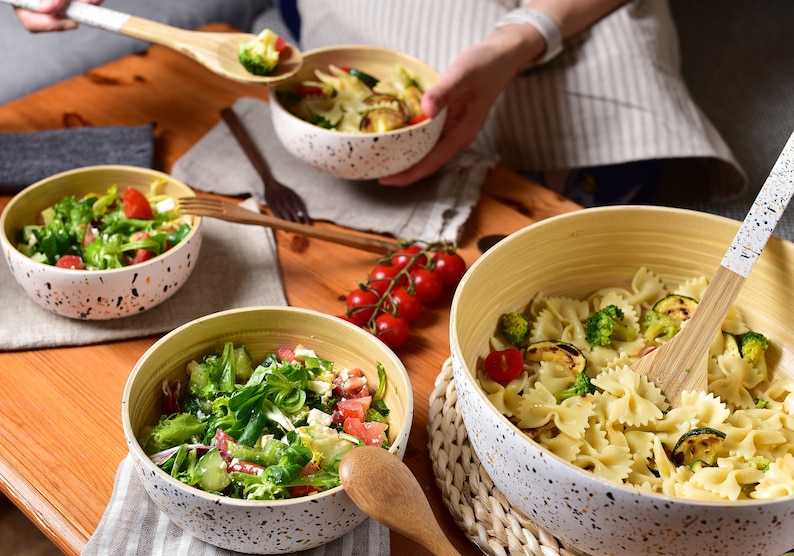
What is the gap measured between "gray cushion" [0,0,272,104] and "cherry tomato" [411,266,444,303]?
2021mm

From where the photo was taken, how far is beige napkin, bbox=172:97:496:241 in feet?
6.16

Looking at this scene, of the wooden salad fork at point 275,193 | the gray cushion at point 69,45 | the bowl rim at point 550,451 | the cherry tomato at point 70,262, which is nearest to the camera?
the bowl rim at point 550,451

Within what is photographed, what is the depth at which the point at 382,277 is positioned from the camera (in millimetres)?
1640

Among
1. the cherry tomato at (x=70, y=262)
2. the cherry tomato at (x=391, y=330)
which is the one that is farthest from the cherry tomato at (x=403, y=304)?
the cherry tomato at (x=70, y=262)

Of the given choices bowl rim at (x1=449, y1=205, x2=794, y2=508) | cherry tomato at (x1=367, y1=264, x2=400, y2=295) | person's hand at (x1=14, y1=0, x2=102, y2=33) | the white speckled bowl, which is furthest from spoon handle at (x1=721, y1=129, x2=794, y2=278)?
person's hand at (x1=14, y1=0, x2=102, y2=33)

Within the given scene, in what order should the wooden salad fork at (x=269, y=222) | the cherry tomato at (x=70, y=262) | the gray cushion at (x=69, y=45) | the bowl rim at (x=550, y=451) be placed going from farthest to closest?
the gray cushion at (x=69, y=45) < the wooden salad fork at (x=269, y=222) < the cherry tomato at (x=70, y=262) < the bowl rim at (x=550, y=451)

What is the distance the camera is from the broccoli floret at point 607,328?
1.36 metres

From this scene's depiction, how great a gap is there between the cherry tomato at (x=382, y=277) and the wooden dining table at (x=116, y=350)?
62 mm

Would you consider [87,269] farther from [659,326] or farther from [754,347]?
[754,347]

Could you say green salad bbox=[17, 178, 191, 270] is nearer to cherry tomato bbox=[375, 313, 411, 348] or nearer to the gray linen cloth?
the gray linen cloth


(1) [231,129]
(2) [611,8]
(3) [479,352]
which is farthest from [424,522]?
(2) [611,8]

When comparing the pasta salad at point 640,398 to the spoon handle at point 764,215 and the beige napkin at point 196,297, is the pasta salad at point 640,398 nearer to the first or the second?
the spoon handle at point 764,215

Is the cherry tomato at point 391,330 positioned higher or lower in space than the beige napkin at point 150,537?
higher

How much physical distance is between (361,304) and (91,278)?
0.51 metres
